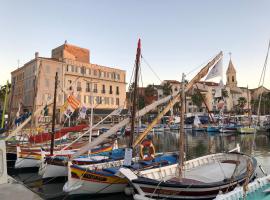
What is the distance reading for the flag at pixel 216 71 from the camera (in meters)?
14.8

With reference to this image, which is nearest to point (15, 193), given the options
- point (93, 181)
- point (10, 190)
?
point (10, 190)

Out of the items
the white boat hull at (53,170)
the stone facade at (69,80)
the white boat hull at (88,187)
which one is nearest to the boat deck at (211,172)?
the white boat hull at (88,187)

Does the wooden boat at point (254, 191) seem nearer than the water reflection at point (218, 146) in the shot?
Yes

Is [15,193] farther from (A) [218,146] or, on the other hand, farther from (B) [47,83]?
(B) [47,83]

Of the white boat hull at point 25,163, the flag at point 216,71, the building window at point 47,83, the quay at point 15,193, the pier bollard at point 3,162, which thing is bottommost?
the white boat hull at point 25,163

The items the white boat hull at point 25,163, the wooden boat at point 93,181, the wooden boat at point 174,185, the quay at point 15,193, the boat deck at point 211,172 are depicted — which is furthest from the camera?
the white boat hull at point 25,163

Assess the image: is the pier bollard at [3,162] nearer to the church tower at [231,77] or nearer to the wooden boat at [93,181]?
the wooden boat at [93,181]

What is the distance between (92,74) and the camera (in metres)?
69.9

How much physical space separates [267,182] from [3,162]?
46.2 ft

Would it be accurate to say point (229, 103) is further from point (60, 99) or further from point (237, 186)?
point (237, 186)

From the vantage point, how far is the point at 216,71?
49.0 feet

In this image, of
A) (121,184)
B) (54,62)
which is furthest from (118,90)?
(121,184)

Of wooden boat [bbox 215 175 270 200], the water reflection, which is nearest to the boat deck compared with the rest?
wooden boat [bbox 215 175 270 200]

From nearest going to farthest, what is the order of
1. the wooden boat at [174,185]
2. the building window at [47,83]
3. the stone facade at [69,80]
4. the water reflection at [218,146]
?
the wooden boat at [174,185], the water reflection at [218,146], the stone facade at [69,80], the building window at [47,83]
